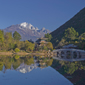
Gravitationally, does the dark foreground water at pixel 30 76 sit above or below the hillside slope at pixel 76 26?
below

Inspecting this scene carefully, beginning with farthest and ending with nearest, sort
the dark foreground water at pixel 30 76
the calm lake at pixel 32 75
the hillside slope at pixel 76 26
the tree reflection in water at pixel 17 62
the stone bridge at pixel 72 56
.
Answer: the hillside slope at pixel 76 26, the stone bridge at pixel 72 56, the tree reflection in water at pixel 17 62, the calm lake at pixel 32 75, the dark foreground water at pixel 30 76

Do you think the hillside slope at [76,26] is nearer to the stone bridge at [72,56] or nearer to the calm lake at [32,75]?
the stone bridge at [72,56]

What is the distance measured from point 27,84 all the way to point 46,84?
1.88m

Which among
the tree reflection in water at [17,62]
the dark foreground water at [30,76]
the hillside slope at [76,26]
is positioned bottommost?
the dark foreground water at [30,76]

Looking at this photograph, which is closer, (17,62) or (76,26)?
(17,62)

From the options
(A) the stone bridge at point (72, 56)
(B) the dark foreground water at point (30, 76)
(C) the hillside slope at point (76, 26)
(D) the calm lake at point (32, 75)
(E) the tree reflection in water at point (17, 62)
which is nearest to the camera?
(B) the dark foreground water at point (30, 76)

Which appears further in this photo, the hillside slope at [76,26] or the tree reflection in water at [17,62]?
the hillside slope at [76,26]

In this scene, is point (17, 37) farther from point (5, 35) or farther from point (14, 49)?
point (14, 49)

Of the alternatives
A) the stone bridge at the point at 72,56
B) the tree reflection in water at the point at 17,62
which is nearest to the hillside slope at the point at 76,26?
the stone bridge at the point at 72,56

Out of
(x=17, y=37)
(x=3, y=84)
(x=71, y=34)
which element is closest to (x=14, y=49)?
(x=17, y=37)

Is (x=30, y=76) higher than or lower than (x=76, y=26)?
lower

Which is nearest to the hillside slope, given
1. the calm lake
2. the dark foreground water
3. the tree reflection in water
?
the tree reflection in water

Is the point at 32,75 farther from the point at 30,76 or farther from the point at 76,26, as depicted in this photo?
the point at 76,26

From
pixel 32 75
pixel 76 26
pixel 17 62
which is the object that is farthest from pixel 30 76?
pixel 76 26
